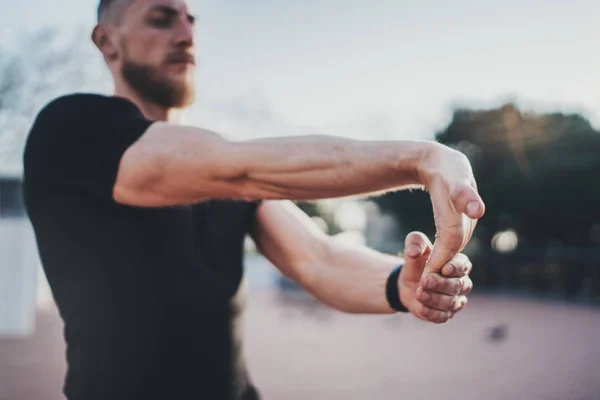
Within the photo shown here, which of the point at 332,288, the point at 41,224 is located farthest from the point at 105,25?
the point at 332,288

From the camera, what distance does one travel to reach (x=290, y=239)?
217cm

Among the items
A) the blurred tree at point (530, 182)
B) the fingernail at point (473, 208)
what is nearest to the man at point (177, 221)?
the fingernail at point (473, 208)

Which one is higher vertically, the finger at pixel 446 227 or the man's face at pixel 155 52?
the man's face at pixel 155 52

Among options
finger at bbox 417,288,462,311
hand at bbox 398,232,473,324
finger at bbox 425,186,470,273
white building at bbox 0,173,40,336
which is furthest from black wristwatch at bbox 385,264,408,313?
white building at bbox 0,173,40,336

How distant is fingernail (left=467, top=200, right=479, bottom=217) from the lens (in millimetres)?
1005

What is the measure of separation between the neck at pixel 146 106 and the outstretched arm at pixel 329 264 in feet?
1.62

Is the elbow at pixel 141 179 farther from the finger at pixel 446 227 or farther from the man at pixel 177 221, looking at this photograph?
the finger at pixel 446 227

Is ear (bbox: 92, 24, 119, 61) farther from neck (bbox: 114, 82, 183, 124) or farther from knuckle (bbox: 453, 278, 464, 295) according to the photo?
knuckle (bbox: 453, 278, 464, 295)

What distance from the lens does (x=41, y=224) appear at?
162 centimetres

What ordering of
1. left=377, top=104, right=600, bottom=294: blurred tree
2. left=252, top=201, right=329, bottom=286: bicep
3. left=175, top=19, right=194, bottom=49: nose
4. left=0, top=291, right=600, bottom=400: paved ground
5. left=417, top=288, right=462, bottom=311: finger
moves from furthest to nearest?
left=377, top=104, right=600, bottom=294: blurred tree → left=0, top=291, right=600, bottom=400: paved ground → left=252, top=201, right=329, bottom=286: bicep → left=175, top=19, right=194, bottom=49: nose → left=417, top=288, right=462, bottom=311: finger

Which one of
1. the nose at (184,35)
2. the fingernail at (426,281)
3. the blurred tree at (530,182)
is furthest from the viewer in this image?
the blurred tree at (530,182)

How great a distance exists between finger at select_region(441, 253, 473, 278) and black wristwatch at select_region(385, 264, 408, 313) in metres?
0.43

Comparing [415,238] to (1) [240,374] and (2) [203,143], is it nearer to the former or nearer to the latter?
(2) [203,143]

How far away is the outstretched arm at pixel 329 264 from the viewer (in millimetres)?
1868
